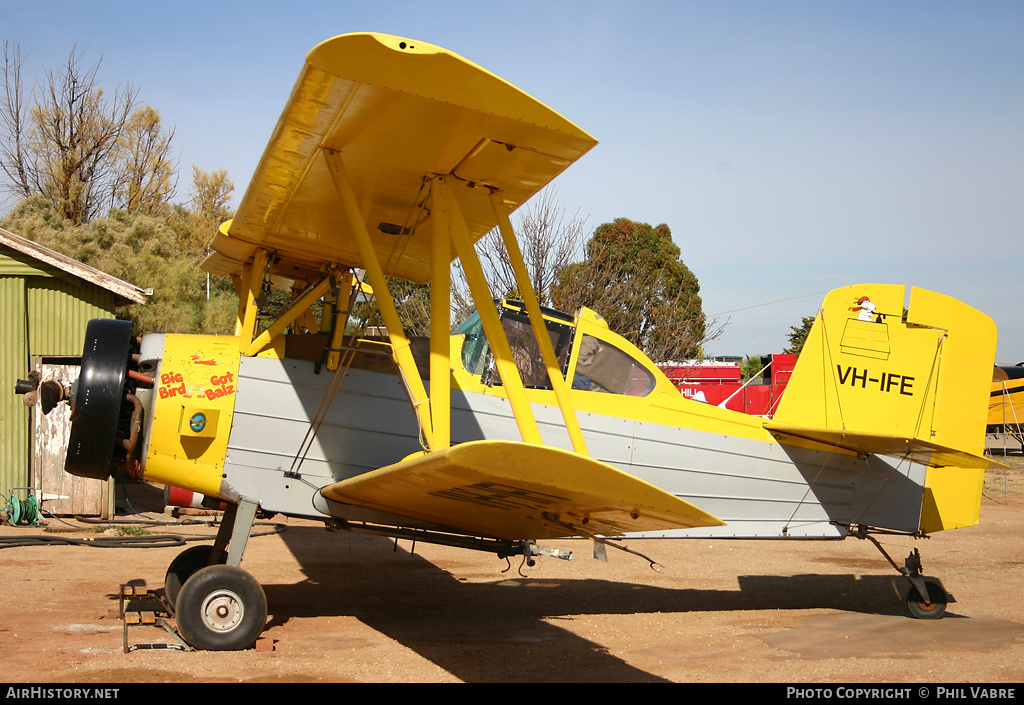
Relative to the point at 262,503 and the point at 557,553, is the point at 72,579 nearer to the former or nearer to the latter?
the point at 262,503

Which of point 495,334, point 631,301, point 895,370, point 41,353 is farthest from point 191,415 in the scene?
point 631,301

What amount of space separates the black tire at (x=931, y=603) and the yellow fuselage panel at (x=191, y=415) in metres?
6.23

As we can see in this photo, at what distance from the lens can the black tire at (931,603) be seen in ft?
23.5

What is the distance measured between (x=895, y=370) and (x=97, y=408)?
669 cm

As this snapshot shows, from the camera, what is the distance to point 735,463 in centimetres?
690

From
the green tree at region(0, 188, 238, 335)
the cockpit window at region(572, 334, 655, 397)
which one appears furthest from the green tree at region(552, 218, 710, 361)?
the cockpit window at region(572, 334, 655, 397)

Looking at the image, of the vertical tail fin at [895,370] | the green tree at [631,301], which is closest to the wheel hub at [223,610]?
the vertical tail fin at [895,370]

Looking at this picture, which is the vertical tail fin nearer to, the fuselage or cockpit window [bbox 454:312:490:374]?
the fuselage

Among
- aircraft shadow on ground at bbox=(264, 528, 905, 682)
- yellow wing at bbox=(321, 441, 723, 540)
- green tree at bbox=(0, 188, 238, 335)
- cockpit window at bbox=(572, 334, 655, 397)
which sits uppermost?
green tree at bbox=(0, 188, 238, 335)

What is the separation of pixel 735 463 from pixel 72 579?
6592mm

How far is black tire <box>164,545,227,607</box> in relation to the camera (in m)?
6.29

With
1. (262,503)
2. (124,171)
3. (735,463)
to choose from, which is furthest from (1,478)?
(124,171)

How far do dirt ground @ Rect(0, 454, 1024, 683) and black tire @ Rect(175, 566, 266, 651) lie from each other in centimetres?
13

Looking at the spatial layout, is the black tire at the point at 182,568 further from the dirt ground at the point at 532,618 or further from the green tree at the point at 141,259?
the green tree at the point at 141,259
